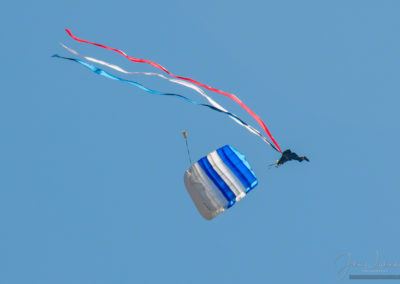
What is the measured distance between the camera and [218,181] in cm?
2436

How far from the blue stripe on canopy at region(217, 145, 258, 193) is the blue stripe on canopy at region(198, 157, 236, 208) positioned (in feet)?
2.31

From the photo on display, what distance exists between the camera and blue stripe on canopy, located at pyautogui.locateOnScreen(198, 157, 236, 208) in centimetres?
2408

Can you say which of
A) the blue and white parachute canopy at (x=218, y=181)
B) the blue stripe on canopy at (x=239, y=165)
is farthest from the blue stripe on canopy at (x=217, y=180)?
the blue stripe on canopy at (x=239, y=165)

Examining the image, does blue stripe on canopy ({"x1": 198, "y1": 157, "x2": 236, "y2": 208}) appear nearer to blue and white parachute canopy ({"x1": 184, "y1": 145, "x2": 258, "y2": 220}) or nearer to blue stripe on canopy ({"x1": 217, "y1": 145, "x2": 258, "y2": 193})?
blue and white parachute canopy ({"x1": 184, "y1": 145, "x2": 258, "y2": 220})

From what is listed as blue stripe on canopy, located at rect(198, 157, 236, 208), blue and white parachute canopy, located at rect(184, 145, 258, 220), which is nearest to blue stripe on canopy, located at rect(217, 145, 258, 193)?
blue and white parachute canopy, located at rect(184, 145, 258, 220)

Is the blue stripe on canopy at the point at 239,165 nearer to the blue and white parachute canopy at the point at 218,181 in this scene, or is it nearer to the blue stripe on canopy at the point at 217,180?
the blue and white parachute canopy at the point at 218,181

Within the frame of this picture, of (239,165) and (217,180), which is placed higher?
(239,165)

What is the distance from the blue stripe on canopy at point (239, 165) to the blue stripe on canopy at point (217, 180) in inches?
27.7

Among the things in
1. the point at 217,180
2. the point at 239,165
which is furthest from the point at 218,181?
the point at 239,165

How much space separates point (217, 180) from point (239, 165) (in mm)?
1223

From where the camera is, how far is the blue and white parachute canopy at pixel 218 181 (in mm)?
24141

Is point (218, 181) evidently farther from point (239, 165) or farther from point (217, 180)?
point (239, 165)

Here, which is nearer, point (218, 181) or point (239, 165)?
point (218, 181)

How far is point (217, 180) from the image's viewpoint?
80.0ft
